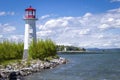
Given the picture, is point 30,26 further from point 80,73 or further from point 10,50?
point 80,73

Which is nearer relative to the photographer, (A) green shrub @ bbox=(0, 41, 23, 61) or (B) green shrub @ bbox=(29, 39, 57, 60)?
(A) green shrub @ bbox=(0, 41, 23, 61)

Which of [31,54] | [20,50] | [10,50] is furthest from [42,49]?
[10,50]

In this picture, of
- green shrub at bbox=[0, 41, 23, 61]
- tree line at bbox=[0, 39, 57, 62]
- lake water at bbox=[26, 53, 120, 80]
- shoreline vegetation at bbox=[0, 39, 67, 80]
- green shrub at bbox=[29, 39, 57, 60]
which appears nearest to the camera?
lake water at bbox=[26, 53, 120, 80]

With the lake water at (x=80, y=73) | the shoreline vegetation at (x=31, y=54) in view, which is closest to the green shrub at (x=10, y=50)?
the shoreline vegetation at (x=31, y=54)

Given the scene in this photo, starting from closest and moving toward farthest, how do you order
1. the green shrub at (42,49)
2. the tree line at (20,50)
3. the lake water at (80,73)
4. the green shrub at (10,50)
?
the lake water at (80,73) → the green shrub at (10,50) → the tree line at (20,50) → the green shrub at (42,49)

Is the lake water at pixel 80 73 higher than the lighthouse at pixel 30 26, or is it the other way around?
the lighthouse at pixel 30 26

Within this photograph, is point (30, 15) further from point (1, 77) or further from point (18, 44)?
point (1, 77)

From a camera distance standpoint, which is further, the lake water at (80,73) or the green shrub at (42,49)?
the green shrub at (42,49)

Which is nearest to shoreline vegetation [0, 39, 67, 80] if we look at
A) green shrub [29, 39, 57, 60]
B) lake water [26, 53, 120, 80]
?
green shrub [29, 39, 57, 60]

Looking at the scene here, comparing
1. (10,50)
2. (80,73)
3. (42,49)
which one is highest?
(42,49)

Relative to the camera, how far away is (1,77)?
4872 centimetres

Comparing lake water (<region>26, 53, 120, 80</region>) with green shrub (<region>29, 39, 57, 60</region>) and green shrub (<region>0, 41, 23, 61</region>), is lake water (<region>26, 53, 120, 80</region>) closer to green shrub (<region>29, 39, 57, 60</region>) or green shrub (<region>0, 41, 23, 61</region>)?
green shrub (<region>29, 39, 57, 60</region>)

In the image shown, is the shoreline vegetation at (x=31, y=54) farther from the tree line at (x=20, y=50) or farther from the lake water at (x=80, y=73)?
the lake water at (x=80, y=73)

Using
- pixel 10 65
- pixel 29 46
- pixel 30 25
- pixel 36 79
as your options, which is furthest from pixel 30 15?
pixel 36 79
